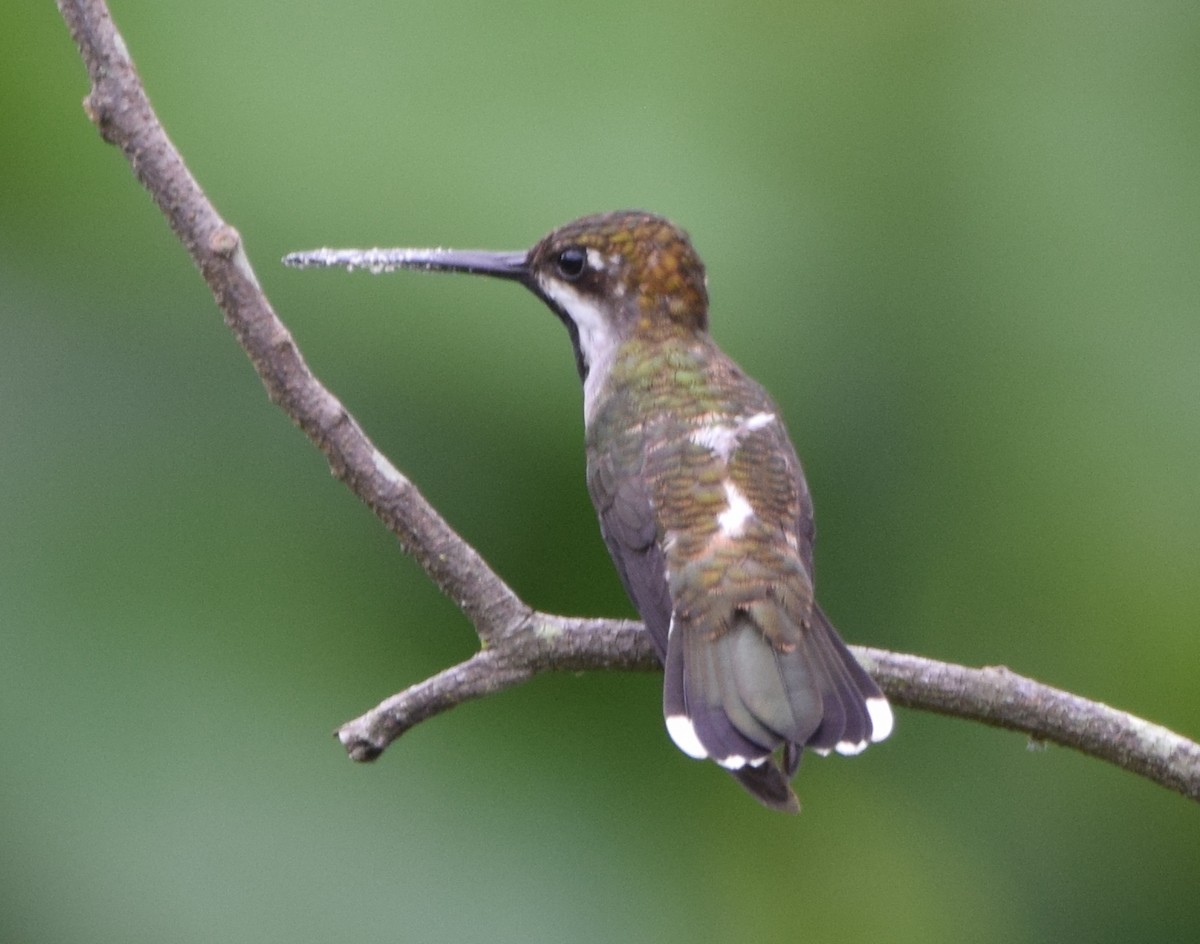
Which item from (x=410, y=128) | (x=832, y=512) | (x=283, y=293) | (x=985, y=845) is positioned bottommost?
(x=985, y=845)

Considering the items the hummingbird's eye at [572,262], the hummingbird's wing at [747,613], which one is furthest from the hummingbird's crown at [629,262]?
the hummingbird's wing at [747,613]

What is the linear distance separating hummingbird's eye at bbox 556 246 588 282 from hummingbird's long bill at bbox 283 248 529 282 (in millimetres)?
64

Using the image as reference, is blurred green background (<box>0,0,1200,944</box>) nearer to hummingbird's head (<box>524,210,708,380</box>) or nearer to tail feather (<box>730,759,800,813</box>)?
hummingbird's head (<box>524,210,708,380</box>)

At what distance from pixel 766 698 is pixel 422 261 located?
1.02 meters

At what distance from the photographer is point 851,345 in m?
3.65

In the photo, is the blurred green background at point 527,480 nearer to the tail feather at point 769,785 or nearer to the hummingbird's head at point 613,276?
the hummingbird's head at point 613,276

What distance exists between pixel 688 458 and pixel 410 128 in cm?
134

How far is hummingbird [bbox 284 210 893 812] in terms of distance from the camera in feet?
7.54

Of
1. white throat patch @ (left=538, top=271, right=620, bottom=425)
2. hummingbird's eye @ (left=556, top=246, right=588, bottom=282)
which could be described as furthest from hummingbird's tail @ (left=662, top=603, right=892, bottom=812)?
hummingbird's eye @ (left=556, top=246, right=588, bottom=282)

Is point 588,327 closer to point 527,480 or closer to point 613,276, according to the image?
point 613,276

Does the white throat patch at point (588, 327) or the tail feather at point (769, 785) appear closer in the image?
the tail feather at point (769, 785)

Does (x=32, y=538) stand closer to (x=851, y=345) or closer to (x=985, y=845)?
(x=851, y=345)

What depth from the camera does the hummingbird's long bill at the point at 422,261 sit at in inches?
112

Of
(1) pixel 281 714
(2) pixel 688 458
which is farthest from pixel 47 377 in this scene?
(2) pixel 688 458
